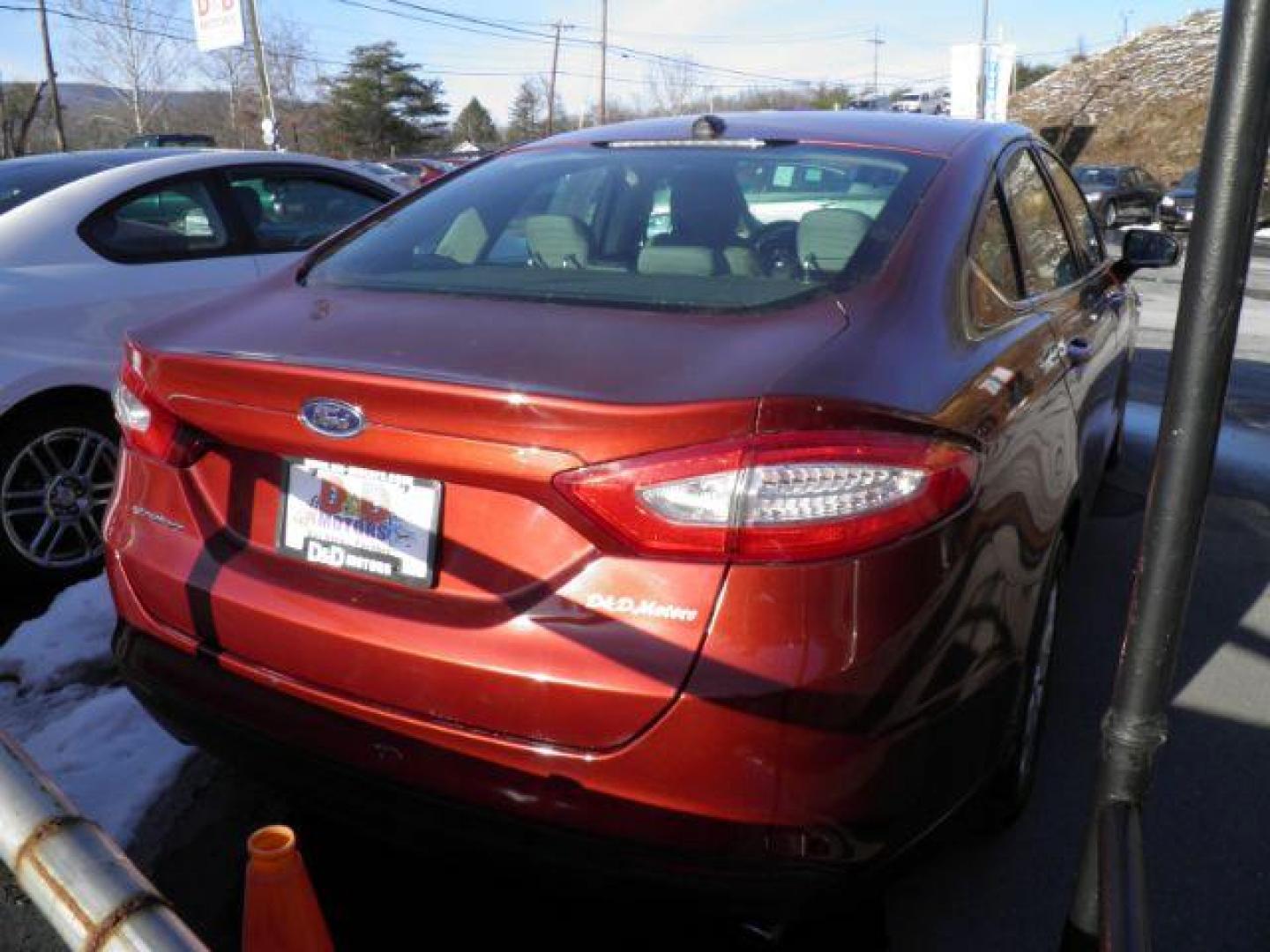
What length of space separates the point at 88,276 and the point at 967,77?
32.5 metres

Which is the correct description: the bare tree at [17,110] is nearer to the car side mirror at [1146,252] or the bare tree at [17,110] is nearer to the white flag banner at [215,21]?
the white flag banner at [215,21]

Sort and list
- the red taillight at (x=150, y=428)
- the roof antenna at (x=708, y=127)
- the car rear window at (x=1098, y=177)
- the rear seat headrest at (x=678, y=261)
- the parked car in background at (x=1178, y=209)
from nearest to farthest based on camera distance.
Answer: the red taillight at (x=150, y=428) → the rear seat headrest at (x=678, y=261) → the roof antenna at (x=708, y=127) → the parked car in background at (x=1178, y=209) → the car rear window at (x=1098, y=177)

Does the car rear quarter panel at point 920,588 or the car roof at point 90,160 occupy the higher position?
the car roof at point 90,160

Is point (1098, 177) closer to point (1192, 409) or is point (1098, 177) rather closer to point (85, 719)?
point (85, 719)

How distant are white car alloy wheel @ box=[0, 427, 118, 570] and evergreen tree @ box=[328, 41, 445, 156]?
2686 inches

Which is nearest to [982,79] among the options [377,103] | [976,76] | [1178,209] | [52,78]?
[976,76]

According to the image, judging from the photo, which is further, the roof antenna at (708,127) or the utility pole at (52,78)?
the utility pole at (52,78)

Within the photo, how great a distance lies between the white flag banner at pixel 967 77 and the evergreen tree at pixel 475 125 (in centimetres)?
5160

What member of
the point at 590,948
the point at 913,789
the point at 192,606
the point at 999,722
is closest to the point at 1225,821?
the point at 999,722

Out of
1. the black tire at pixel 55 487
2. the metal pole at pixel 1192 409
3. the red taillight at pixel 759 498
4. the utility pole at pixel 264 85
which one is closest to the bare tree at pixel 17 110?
the utility pole at pixel 264 85

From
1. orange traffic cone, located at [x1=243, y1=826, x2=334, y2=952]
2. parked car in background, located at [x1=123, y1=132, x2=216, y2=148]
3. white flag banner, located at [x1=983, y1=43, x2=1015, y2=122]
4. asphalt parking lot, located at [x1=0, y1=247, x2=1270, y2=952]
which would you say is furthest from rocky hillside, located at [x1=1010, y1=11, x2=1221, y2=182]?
orange traffic cone, located at [x1=243, y1=826, x2=334, y2=952]

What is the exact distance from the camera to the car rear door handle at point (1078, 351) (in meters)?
2.95

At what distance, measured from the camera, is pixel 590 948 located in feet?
7.36

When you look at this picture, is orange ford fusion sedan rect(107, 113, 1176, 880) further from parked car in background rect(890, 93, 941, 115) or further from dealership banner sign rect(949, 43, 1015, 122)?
parked car in background rect(890, 93, 941, 115)
